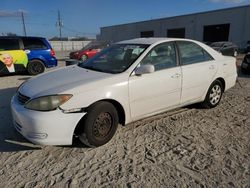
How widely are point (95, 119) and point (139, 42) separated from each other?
183 centimetres

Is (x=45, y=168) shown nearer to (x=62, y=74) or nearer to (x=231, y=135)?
(x=62, y=74)

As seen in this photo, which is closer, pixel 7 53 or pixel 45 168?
pixel 45 168

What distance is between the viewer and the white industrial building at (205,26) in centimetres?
2981

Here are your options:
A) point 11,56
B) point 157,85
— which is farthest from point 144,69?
point 11,56

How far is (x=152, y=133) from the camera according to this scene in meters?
3.94

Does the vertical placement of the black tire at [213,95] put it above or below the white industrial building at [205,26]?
below

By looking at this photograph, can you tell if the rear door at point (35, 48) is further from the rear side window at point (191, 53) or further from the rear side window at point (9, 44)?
the rear side window at point (191, 53)

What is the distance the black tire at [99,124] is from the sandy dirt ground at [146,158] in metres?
0.14

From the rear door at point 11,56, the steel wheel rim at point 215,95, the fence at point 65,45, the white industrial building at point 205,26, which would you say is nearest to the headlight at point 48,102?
the steel wheel rim at point 215,95

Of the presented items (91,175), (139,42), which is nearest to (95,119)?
(91,175)

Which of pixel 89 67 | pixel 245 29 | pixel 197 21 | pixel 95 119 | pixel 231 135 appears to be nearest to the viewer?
pixel 95 119

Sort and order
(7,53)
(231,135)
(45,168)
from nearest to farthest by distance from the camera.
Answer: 1. (45,168)
2. (231,135)
3. (7,53)

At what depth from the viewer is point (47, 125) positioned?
2959 mm

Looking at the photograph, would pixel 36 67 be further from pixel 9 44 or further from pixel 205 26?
pixel 205 26
